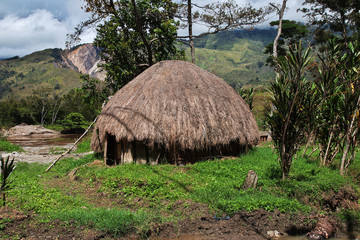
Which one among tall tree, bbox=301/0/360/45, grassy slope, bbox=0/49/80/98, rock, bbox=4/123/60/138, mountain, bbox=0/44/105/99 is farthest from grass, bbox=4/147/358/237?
grassy slope, bbox=0/49/80/98

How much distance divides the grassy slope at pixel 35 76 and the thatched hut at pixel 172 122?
62489 mm

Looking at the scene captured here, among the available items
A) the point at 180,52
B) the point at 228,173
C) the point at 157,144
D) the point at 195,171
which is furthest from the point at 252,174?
the point at 180,52

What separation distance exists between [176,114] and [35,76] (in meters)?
84.7

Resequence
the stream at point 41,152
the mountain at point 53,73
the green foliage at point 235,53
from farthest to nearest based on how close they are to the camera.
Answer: the green foliage at point 235,53 → the mountain at point 53,73 → the stream at point 41,152

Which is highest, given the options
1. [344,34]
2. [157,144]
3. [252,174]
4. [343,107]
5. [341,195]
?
[344,34]

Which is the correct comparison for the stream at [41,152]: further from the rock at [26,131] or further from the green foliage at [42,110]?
the green foliage at [42,110]

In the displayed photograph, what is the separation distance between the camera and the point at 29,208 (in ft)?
17.6

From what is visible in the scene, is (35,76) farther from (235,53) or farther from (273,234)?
(235,53)

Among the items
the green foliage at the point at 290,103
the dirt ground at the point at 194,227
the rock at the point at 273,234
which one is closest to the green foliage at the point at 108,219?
the dirt ground at the point at 194,227

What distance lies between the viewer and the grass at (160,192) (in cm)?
523

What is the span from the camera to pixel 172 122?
26.8 feet

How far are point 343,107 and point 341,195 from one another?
8.24 ft

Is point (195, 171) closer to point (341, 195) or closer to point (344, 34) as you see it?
point (341, 195)

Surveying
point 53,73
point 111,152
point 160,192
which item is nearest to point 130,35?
point 111,152
